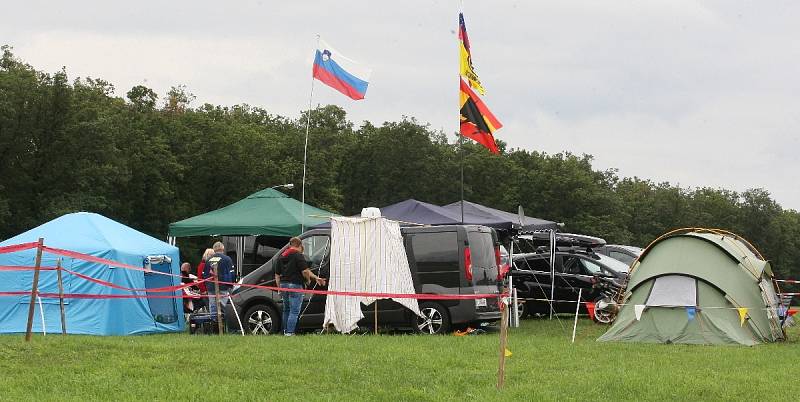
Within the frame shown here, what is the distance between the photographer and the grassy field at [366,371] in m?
10.0

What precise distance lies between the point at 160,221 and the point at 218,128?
27.5 feet

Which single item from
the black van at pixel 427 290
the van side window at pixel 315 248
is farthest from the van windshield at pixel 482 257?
the van side window at pixel 315 248

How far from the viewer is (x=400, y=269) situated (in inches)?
676

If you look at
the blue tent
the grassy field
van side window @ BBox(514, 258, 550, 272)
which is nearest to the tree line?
van side window @ BBox(514, 258, 550, 272)

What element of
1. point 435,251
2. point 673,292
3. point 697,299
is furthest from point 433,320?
point 697,299

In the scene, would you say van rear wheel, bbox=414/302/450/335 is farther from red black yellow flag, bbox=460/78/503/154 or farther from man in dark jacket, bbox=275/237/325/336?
red black yellow flag, bbox=460/78/503/154

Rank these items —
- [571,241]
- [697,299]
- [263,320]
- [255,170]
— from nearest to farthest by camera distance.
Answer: [697,299] < [263,320] < [571,241] < [255,170]

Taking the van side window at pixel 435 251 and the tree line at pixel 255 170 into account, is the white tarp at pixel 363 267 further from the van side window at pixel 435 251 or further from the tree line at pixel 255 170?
the tree line at pixel 255 170

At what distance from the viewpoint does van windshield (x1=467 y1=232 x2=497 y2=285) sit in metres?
17.4

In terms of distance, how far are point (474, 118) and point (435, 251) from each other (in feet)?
16.8

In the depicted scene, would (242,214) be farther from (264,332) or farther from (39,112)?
(39,112)

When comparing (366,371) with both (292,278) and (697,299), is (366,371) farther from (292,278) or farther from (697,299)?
(697,299)

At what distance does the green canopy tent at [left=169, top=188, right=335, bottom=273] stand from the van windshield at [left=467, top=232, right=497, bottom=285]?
7.46 metres

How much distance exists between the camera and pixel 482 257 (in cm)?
1770
